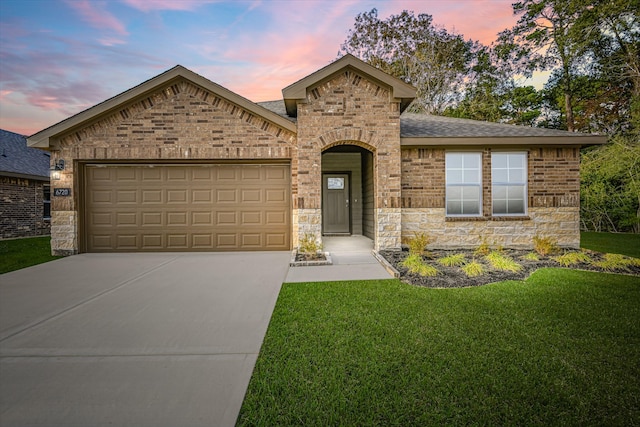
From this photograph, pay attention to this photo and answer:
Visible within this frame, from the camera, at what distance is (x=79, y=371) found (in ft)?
8.48

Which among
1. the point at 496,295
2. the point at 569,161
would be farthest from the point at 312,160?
the point at 569,161

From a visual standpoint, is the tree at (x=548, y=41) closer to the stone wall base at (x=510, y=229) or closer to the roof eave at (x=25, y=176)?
the stone wall base at (x=510, y=229)

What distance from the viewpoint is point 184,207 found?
831cm

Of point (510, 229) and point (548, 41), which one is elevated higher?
point (548, 41)

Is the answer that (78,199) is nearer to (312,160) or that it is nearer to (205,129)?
(205,129)

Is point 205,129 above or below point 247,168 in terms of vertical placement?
above

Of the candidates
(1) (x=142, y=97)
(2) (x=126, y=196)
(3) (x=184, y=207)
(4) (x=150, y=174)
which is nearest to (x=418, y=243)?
(3) (x=184, y=207)

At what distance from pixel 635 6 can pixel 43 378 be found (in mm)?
22327

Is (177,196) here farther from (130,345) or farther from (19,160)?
(19,160)

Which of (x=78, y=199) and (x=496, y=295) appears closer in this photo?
(x=496, y=295)

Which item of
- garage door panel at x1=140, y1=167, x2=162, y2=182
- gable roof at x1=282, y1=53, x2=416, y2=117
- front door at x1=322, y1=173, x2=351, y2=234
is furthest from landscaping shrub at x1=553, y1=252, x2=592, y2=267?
garage door panel at x1=140, y1=167, x2=162, y2=182

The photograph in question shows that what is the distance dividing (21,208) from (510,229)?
1948 cm

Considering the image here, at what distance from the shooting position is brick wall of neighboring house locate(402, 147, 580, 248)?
8.27 metres

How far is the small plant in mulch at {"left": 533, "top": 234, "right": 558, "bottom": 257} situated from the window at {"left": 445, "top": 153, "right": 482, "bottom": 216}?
1557 millimetres
